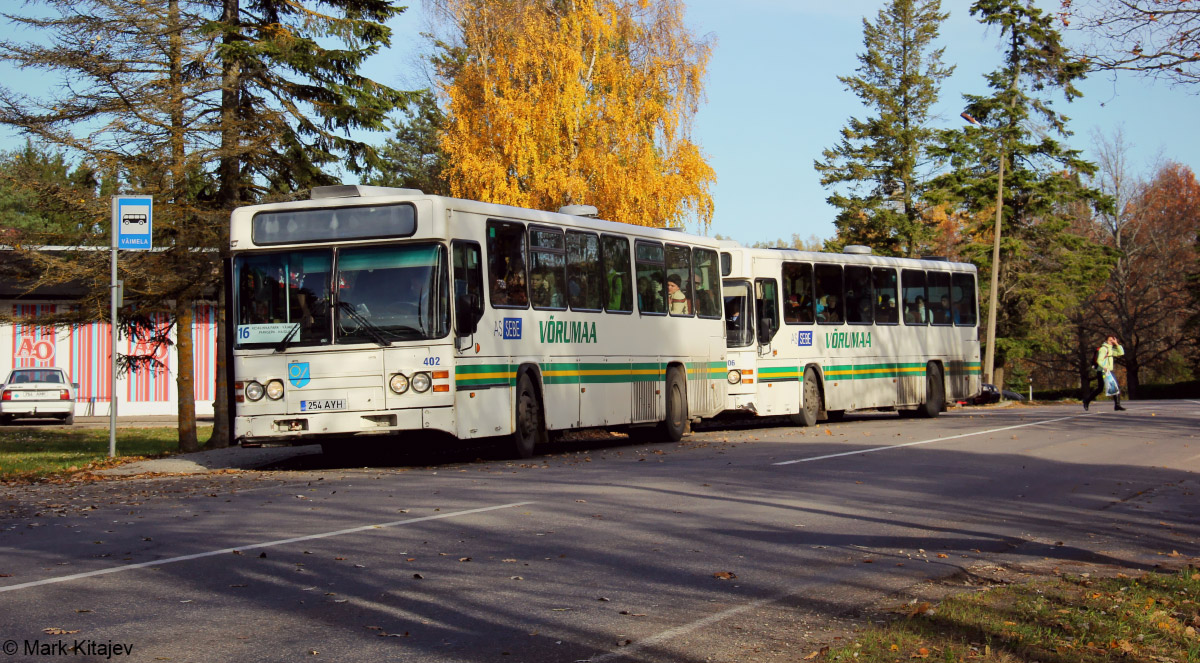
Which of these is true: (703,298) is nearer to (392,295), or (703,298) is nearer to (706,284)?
(706,284)

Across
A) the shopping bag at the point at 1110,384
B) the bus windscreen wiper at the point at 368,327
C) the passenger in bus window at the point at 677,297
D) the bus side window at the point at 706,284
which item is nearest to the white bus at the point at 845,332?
the bus side window at the point at 706,284

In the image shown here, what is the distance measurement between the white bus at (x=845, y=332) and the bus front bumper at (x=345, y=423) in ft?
32.6

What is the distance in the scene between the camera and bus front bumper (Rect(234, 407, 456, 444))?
51.8 ft

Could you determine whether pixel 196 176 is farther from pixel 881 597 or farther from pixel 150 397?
pixel 150 397

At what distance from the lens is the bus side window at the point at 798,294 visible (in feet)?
83.6

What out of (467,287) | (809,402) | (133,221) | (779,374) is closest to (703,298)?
(779,374)

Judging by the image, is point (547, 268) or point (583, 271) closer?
point (547, 268)

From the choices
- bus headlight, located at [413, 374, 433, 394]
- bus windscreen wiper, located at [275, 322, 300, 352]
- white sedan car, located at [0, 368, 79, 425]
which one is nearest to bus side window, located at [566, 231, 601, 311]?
bus headlight, located at [413, 374, 433, 394]

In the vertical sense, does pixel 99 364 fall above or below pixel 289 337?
above

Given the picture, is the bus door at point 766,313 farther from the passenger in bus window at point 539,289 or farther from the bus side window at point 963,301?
the bus side window at point 963,301

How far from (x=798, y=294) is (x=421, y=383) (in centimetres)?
1203

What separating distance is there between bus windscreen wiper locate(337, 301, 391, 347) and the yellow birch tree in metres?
18.6

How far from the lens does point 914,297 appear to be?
2970 centimetres

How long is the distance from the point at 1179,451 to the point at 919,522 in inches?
404
